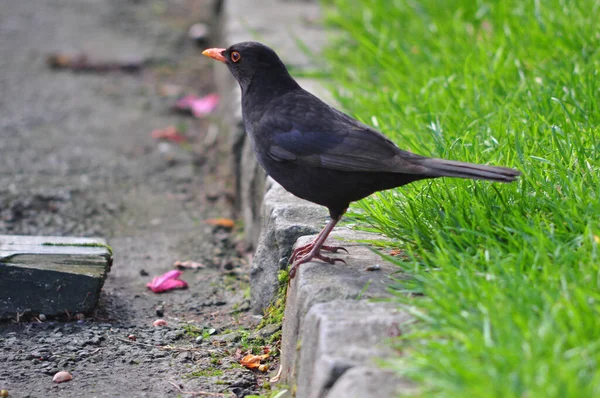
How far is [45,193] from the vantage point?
17.5ft

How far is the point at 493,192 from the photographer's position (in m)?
3.30

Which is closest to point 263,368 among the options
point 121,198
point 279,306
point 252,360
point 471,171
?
point 252,360

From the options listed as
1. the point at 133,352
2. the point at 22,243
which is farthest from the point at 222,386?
the point at 22,243

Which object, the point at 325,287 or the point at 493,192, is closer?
the point at 325,287

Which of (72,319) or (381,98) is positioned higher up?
(381,98)

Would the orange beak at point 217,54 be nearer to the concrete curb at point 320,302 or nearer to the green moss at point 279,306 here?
the concrete curb at point 320,302

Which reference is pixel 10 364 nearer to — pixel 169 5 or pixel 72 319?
pixel 72 319

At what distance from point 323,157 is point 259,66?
742 millimetres

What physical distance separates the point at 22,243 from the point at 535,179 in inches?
96.5

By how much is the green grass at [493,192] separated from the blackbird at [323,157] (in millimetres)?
258

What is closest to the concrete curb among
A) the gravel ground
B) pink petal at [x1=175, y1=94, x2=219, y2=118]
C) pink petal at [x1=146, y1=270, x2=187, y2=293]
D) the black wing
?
the gravel ground

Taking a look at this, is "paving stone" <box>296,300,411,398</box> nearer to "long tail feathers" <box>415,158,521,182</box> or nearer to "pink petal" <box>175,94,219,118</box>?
"long tail feathers" <box>415,158,521,182</box>

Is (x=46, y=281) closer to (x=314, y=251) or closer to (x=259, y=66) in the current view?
(x=314, y=251)

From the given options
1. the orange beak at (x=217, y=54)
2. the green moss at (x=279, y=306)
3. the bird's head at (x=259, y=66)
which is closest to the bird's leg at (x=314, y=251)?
the green moss at (x=279, y=306)
